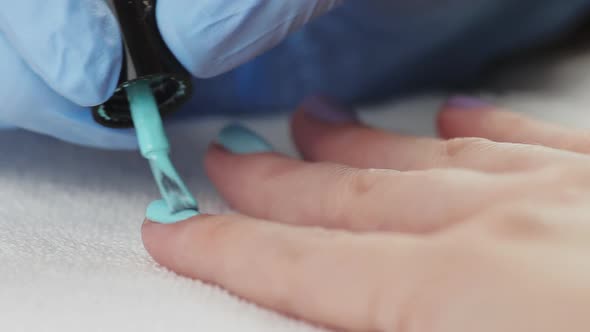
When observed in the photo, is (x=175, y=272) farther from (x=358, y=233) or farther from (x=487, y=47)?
(x=487, y=47)

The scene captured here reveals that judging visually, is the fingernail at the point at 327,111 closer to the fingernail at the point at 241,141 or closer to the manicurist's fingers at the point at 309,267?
the fingernail at the point at 241,141

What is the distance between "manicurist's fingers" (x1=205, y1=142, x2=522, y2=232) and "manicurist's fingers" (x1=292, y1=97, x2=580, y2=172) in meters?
0.03

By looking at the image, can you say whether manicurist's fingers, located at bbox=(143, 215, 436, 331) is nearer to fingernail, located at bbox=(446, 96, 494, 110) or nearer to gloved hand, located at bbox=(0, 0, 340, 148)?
gloved hand, located at bbox=(0, 0, 340, 148)

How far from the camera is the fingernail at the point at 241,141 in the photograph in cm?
56

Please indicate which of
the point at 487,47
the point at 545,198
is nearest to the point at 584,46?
the point at 487,47

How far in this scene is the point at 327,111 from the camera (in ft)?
2.11

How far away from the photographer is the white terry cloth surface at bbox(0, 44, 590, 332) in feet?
1.17

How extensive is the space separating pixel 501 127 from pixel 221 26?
0.87 ft

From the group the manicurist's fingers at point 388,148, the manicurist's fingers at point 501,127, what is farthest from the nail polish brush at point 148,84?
the manicurist's fingers at point 501,127

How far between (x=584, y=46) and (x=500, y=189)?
66 centimetres

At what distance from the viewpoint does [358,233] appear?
360mm

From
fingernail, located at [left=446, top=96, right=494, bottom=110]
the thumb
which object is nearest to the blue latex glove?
the thumb

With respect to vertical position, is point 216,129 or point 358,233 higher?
point 358,233

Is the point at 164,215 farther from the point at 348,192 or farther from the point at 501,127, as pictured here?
the point at 501,127
